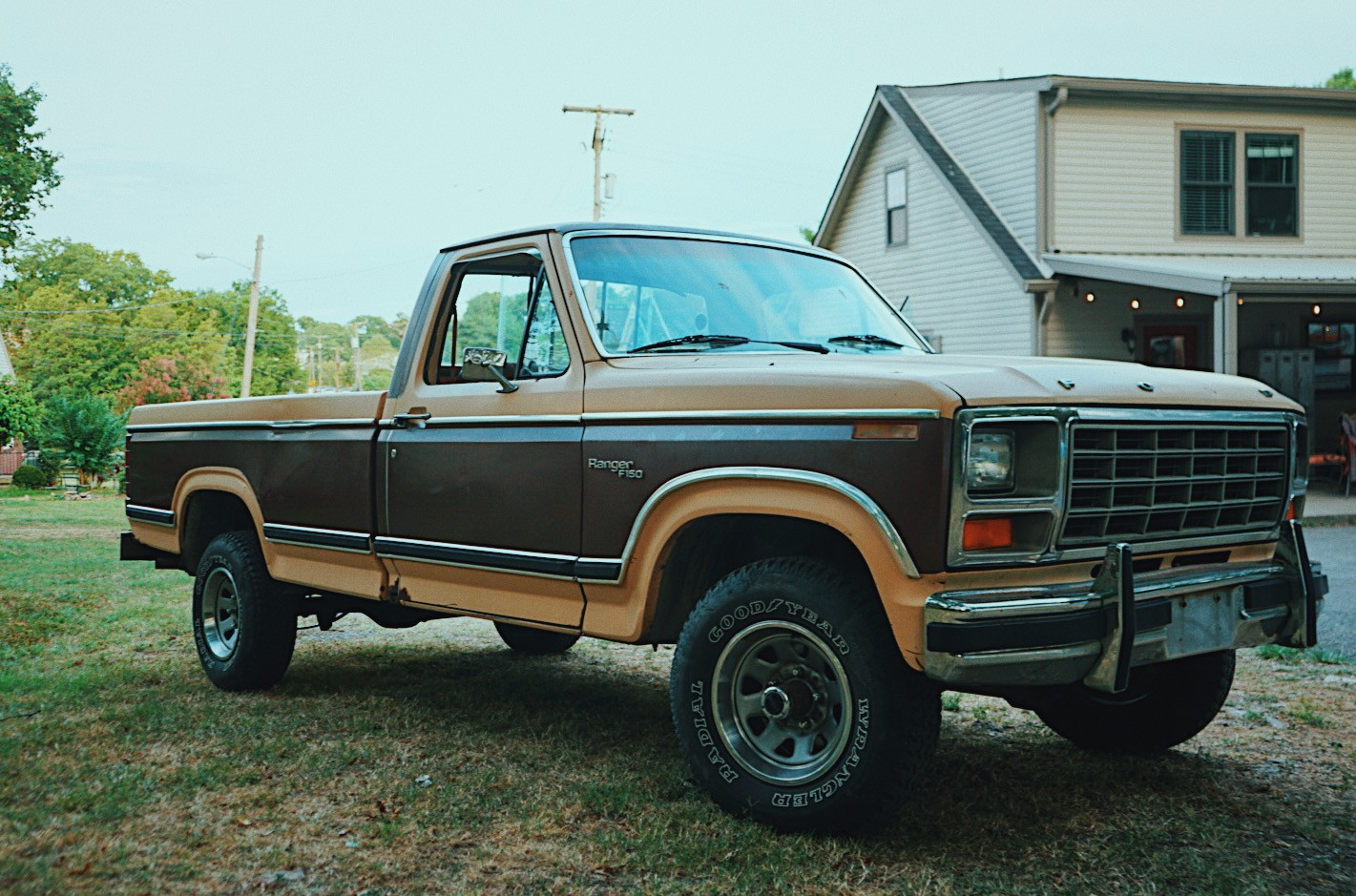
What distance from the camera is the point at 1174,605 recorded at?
4.11m

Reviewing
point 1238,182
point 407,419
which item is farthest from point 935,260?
point 407,419

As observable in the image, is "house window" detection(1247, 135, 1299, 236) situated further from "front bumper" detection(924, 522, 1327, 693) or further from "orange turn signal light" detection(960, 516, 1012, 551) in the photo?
"orange turn signal light" detection(960, 516, 1012, 551)

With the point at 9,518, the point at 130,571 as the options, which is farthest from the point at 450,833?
the point at 9,518

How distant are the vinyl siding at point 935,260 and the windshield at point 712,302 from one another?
14.2 metres

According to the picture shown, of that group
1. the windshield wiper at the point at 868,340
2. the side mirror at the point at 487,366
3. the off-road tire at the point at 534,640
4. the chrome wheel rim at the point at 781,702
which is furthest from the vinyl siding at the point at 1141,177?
the chrome wheel rim at the point at 781,702

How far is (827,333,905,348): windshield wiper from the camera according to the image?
17.2 ft

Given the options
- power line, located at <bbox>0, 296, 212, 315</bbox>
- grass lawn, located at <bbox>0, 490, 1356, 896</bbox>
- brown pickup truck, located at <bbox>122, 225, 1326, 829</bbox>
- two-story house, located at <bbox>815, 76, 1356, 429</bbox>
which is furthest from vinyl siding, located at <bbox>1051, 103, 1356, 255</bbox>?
power line, located at <bbox>0, 296, 212, 315</bbox>

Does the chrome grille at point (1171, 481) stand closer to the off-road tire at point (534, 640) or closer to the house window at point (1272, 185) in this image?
the off-road tire at point (534, 640)

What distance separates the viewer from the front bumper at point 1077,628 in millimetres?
3645

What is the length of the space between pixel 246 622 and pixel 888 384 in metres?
4.03

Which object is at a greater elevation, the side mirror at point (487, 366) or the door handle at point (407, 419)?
the side mirror at point (487, 366)

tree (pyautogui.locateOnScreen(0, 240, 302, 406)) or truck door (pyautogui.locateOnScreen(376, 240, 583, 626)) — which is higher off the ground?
tree (pyautogui.locateOnScreen(0, 240, 302, 406))

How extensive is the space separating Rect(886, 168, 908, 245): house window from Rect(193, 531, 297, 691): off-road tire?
1678 centimetres

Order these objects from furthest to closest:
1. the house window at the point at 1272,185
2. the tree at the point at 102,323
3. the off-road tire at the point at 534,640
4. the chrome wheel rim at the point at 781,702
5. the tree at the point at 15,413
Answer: the tree at the point at 102,323
the tree at the point at 15,413
the house window at the point at 1272,185
the off-road tire at the point at 534,640
the chrome wheel rim at the point at 781,702
